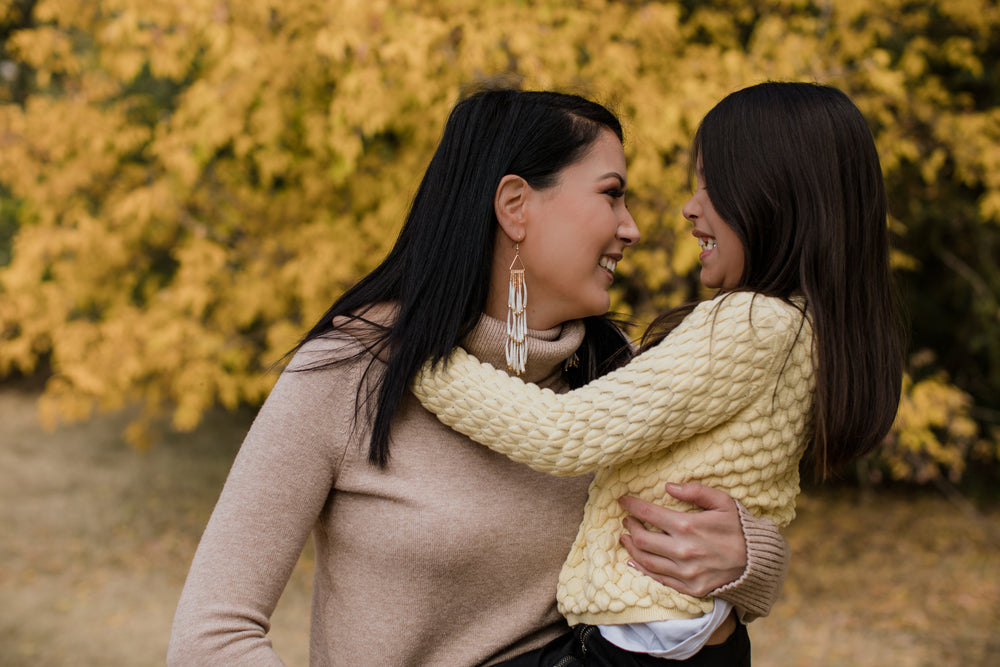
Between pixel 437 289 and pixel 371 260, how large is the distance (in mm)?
3231

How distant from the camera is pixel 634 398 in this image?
4.94 feet

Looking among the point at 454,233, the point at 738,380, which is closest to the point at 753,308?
the point at 738,380

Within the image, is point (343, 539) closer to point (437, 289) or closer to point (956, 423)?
point (437, 289)

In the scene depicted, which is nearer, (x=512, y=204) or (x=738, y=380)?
(x=738, y=380)

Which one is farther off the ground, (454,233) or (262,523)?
(454,233)

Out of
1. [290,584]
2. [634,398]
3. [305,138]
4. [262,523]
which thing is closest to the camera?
[262,523]

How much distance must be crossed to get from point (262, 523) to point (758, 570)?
885mm

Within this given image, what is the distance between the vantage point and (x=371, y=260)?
4.73 m

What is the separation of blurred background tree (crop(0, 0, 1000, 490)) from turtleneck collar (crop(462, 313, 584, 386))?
2.12m

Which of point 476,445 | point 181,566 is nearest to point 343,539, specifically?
point 476,445

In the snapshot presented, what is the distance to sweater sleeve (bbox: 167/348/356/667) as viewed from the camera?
4.40 feet

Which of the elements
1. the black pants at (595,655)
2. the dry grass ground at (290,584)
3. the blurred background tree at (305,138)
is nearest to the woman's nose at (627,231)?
the black pants at (595,655)

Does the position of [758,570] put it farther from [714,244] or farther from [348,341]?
[348,341]

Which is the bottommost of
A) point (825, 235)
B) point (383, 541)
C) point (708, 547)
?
point (708, 547)
